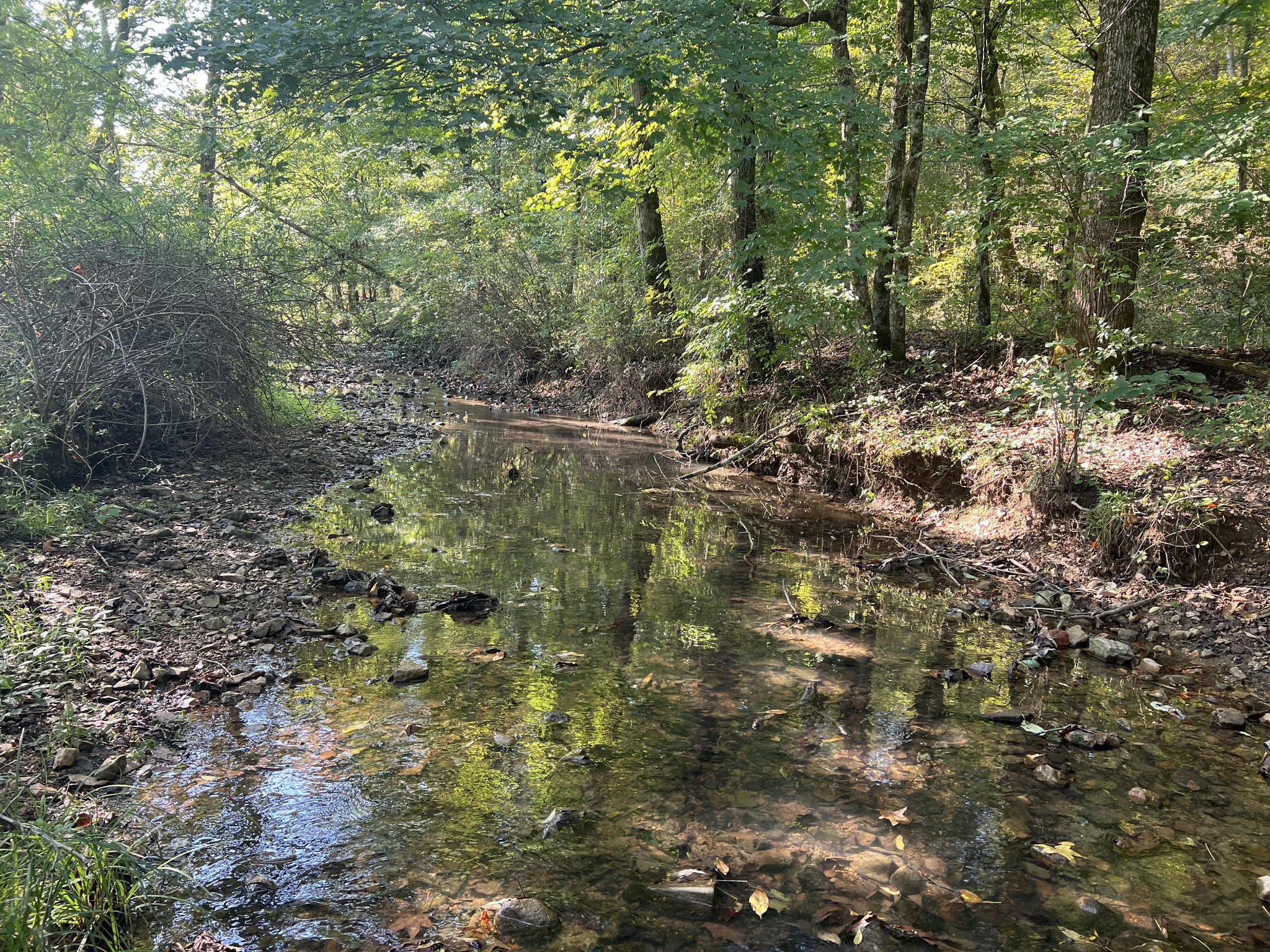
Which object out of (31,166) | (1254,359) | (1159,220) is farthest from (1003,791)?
(31,166)

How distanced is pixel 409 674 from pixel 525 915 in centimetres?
237

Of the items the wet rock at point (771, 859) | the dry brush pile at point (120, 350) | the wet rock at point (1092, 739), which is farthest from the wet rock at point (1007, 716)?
the dry brush pile at point (120, 350)

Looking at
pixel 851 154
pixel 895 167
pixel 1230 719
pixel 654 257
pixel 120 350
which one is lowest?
pixel 1230 719

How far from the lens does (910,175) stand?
1257 cm

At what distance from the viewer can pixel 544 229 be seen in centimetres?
2122

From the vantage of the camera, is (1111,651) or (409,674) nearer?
(409,674)

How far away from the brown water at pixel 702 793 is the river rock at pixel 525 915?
0.16 ft

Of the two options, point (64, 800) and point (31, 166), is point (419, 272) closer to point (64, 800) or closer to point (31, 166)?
point (31, 166)

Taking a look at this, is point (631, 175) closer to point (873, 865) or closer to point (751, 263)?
point (751, 263)

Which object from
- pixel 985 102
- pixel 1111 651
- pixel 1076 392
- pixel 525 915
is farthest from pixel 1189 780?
pixel 985 102

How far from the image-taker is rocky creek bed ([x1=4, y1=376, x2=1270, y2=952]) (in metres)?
3.15

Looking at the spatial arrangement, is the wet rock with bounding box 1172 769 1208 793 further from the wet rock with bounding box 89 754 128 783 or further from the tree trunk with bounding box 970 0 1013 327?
the tree trunk with bounding box 970 0 1013 327

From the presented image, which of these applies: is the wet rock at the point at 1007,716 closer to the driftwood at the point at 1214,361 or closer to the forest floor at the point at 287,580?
the forest floor at the point at 287,580

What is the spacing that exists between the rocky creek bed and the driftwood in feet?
13.0
